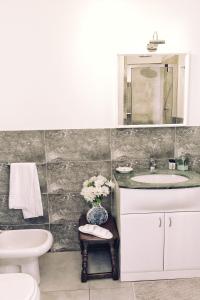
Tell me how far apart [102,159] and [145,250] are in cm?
84

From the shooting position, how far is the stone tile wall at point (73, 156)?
8.38ft

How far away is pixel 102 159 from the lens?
8.59ft

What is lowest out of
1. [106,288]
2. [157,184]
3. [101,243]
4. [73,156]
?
[106,288]

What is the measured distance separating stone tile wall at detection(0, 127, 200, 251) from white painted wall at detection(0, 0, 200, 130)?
0.39 ft

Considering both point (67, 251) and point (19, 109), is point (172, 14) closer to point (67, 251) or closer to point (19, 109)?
point (19, 109)

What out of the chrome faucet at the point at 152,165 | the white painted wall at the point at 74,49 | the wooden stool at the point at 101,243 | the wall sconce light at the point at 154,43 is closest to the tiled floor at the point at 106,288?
the wooden stool at the point at 101,243

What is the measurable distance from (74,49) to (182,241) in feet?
5.78

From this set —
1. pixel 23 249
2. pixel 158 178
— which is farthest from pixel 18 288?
pixel 158 178

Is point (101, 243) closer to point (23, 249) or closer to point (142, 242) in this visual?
point (142, 242)

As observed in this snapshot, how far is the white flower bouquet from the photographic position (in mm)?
2381

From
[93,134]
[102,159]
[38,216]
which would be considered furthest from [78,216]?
[93,134]

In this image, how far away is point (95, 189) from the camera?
2.38 metres

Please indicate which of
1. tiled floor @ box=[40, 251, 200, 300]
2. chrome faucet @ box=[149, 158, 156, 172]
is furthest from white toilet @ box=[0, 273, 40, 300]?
chrome faucet @ box=[149, 158, 156, 172]

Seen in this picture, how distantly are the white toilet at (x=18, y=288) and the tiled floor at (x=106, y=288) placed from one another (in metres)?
0.59
